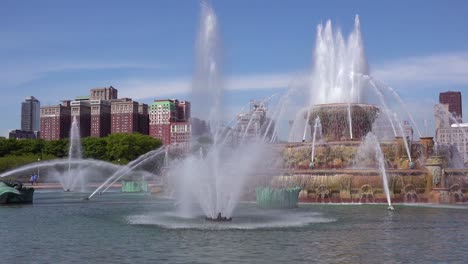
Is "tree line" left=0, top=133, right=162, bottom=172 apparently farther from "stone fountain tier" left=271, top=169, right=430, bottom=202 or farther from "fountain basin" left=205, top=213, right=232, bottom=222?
"fountain basin" left=205, top=213, right=232, bottom=222

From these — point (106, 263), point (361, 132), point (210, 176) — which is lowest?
point (106, 263)

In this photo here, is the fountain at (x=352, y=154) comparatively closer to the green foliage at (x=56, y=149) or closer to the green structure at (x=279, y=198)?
the green structure at (x=279, y=198)

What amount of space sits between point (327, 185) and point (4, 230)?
21.6 meters

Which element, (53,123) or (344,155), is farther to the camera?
(53,123)

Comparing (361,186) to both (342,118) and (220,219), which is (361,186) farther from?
(220,219)

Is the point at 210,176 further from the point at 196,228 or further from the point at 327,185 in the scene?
the point at 327,185

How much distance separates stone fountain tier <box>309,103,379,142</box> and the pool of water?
20.2 m

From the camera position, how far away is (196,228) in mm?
21969

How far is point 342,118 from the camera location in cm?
4822

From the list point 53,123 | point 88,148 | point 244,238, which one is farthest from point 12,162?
point 244,238

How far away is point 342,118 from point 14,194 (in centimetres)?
2719

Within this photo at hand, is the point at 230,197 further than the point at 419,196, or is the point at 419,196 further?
the point at 419,196

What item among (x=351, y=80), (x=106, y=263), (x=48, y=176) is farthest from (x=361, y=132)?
(x=48, y=176)

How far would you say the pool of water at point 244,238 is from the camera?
15.8 meters
